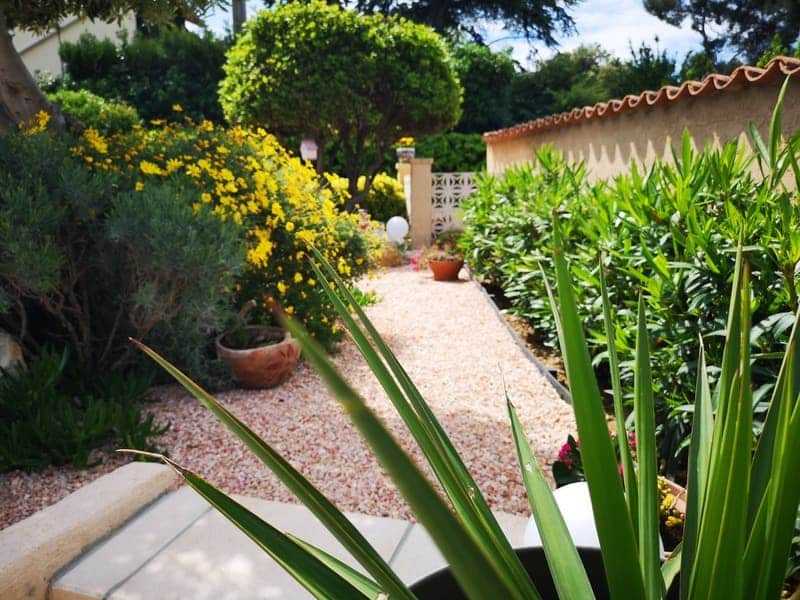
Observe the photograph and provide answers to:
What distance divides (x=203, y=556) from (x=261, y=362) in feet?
6.63

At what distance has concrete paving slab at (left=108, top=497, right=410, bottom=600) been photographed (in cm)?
197

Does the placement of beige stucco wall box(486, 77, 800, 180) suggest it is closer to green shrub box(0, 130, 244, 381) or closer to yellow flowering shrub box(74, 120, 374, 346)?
yellow flowering shrub box(74, 120, 374, 346)

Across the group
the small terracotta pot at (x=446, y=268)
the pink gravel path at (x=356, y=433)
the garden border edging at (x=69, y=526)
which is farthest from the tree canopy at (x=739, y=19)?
the garden border edging at (x=69, y=526)

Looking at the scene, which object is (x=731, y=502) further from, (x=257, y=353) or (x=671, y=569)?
(x=257, y=353)

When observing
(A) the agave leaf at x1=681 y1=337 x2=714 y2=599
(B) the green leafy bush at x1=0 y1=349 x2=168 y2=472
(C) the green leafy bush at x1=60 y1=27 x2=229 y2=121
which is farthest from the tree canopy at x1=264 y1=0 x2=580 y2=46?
(A) the agave leaf at x1=681 y1=337 x2=714 y2=599

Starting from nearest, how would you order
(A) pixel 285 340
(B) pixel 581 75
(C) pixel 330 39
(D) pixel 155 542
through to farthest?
(D) pixel 155 542 → (A) pixel 285 340 → (C) pixel 330 39 → (B) pixel 581 75

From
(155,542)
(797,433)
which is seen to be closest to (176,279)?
(155,542)

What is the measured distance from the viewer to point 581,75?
70.7ft

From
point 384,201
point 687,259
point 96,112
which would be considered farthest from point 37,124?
point 384,201

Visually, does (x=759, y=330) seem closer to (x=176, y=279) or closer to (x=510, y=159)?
(x=176, y=279)

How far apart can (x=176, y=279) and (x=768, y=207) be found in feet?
9.57

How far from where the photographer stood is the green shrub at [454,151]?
1558 centimetres

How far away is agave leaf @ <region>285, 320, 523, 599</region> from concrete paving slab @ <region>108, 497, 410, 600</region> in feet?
5.38

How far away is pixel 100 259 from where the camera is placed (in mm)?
3586
